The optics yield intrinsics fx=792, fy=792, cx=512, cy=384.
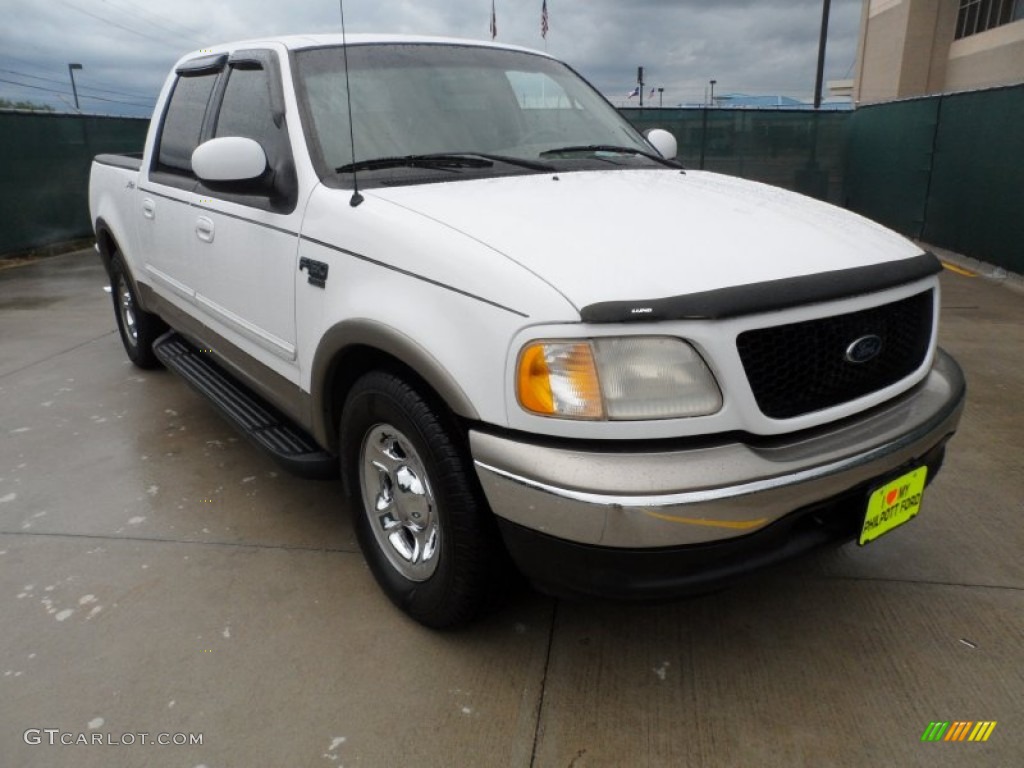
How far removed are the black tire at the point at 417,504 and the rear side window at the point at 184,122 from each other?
2.02m

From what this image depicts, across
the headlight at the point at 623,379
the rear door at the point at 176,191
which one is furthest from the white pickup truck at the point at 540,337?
the rear door at the point at 176,191

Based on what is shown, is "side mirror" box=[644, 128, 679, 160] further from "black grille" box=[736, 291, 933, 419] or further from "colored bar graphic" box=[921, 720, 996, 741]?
"colored bar graphic" box=[921, 720, 996, 741]

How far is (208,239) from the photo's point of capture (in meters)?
3.37

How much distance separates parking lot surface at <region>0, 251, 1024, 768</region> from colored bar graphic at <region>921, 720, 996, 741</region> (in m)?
0.02

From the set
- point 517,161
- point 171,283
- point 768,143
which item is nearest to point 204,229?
point 171,283

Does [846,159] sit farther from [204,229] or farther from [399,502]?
[399,502]

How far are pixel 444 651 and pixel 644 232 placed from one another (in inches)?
54.9

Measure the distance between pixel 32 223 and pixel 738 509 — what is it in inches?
467

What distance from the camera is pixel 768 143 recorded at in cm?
1334

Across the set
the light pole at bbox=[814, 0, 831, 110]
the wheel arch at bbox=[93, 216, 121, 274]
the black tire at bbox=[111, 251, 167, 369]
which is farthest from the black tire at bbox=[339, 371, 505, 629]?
the light pole at bbox=[814, 0, 831, 110]

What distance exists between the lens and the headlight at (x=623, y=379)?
1844 mm

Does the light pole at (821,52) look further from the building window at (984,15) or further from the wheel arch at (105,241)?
the wheel arch at (105,241)

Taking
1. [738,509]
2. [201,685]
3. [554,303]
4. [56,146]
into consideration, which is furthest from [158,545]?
[56,146]

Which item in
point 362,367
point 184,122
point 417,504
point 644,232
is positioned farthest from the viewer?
point 184,122
